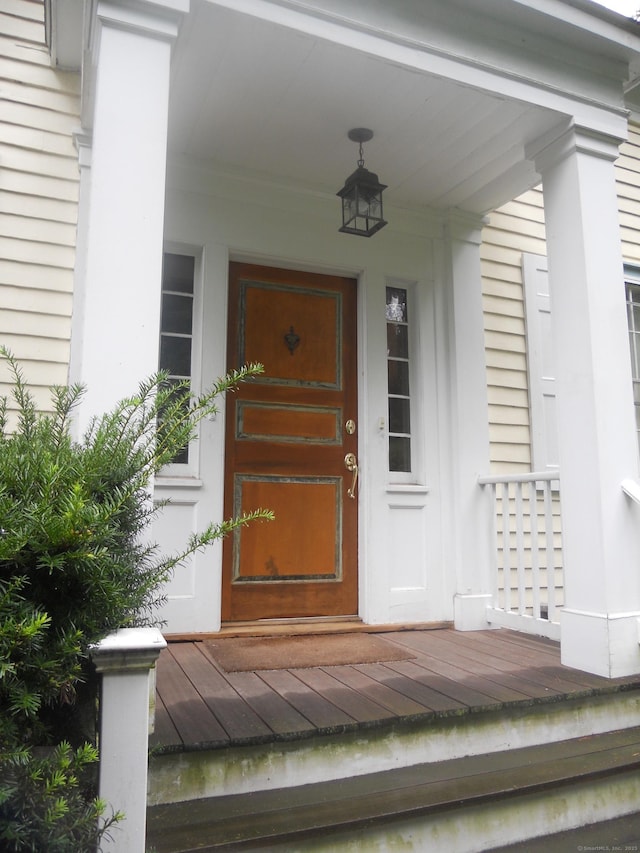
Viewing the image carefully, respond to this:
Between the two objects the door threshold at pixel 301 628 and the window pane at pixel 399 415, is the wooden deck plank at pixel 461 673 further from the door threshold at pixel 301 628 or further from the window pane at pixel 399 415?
the window pane at pixel 399 415

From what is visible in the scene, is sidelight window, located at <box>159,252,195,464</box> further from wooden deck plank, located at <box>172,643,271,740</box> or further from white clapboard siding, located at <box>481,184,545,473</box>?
white clapboard siding, located at <box>481,184,545,473</box>

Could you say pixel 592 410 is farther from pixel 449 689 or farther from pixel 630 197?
pixel 630 197

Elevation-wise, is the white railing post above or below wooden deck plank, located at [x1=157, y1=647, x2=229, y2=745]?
above

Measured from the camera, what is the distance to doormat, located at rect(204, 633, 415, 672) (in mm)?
2674

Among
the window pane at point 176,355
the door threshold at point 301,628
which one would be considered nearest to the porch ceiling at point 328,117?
the window pane at point 176,355

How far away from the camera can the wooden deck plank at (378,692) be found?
2090 mm

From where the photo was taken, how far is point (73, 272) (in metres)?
3.04

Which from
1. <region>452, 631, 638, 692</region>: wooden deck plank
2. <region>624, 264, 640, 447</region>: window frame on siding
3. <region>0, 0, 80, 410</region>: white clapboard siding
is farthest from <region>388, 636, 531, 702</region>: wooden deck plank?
<region>624, 264, 640, 447</region>: window frame on siding

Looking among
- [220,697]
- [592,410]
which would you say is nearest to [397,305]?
[592,410]

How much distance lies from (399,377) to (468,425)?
489 millimetres

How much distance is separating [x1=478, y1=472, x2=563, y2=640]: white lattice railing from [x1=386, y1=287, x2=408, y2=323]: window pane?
1.06 meters

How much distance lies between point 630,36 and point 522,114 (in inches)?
23.2

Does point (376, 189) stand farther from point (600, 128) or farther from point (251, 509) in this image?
point (251, 509)

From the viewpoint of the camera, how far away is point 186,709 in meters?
2.05
